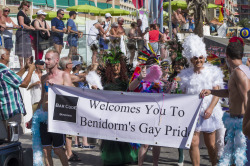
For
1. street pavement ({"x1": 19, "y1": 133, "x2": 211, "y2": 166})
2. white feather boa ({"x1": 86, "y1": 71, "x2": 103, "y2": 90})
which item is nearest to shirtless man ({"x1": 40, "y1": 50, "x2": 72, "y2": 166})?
white feather boa ({"x1": 86, "y1": 71, "x2": 103, "y2": 90})

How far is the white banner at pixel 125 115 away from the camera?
18.4 ft

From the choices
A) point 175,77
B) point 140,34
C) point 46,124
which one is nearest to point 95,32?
point 140,34

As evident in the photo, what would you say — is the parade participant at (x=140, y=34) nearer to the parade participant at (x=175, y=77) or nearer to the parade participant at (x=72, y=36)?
the parade participant at (x=72, y=36)

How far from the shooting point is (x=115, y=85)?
6.98 meters

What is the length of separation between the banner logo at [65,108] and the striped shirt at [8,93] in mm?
1294

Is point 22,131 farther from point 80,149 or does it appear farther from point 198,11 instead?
point 198,11

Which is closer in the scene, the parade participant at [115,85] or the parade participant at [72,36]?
the parade participant at [115,85]

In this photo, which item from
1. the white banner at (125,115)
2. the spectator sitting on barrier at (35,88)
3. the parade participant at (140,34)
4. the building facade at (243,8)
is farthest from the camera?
the building facade at (243,8)

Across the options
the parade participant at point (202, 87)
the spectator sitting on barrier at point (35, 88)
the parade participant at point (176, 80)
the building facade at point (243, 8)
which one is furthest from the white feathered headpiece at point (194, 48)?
the building facade at point (243, 8)

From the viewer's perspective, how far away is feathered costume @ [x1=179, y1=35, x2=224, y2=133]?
6.05 m

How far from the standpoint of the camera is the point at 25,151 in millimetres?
4586

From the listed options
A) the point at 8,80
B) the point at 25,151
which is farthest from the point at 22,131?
the point at 25,151

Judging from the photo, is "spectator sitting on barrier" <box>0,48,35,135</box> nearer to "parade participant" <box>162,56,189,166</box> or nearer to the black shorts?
the black shorts

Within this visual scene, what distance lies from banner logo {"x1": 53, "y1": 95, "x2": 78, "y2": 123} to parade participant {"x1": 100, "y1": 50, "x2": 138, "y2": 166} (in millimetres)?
901
